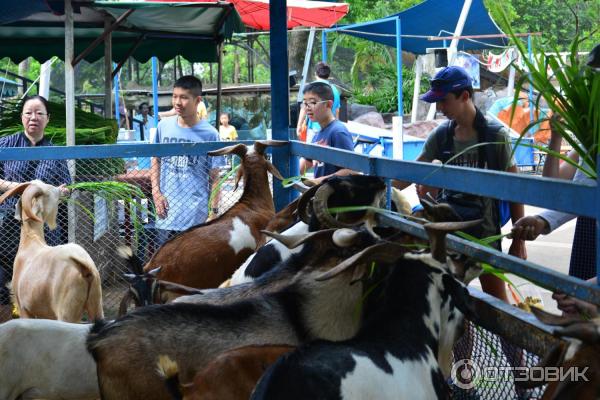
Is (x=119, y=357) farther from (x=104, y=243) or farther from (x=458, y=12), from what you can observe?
(x=458, y=12)

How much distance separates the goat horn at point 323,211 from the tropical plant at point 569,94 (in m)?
1.22

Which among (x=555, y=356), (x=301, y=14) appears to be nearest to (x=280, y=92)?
(x=555, y=356)

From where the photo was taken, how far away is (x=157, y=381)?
11.2 ft

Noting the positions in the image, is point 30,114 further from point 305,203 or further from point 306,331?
point 306,331

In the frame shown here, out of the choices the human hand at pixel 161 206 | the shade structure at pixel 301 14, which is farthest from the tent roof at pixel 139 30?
the shade structure at pixel 301 14

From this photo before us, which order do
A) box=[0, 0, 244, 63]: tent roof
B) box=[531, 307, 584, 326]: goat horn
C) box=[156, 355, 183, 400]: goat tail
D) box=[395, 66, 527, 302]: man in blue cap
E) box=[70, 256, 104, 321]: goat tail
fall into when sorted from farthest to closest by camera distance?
box=[0, 0, 244, 63]: tent roof → box=[70, 256, 104, 321]: goat tail → box=[395, 66, 527, 302]: man in blue cap → box=[156, 355, 183, 400]: goat tail → box=[531, 307, 584, 326]: goat horn

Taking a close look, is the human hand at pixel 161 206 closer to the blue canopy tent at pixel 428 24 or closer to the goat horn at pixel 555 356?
the goat horn at pixel 555 356

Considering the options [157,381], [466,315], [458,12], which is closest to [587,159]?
[466,315]

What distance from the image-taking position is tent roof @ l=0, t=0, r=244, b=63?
9394 mm

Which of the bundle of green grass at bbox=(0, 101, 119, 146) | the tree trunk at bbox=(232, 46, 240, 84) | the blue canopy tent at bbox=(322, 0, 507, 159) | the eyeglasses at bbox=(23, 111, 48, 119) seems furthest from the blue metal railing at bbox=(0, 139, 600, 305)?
the tree trunk at bbox=(232, 46, 240, 84)

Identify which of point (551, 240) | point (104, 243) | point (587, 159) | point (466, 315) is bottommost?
point (551, 240)

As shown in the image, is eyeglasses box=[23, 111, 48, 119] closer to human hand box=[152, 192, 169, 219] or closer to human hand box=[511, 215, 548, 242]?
human hand box=[152, 192, 169, 219]

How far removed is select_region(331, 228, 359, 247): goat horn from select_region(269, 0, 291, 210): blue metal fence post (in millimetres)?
3031

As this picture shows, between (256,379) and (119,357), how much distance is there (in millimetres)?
751
